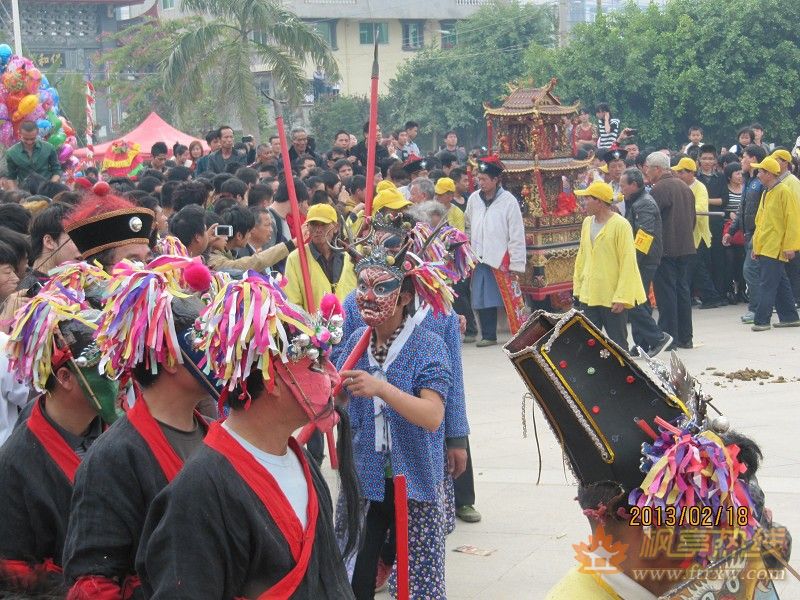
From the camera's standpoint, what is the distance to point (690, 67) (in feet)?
87.2

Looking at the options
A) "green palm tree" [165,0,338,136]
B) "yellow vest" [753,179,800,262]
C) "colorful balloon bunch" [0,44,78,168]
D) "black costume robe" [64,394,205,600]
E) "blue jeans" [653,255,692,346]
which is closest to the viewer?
"black costume robe" [64,394,205,600]

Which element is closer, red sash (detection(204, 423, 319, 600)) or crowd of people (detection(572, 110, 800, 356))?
red sash (detection(204, 423, 319, 600))

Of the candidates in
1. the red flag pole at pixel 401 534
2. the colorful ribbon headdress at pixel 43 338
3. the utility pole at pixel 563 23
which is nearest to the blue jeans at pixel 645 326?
the red flag pole at pixel 401 534

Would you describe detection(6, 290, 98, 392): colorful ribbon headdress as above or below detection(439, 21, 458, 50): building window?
below

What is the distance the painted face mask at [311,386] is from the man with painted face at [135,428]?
1.24 ft

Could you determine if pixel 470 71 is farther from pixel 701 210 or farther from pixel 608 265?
pixel 608 265

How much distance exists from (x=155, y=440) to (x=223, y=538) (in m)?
0.55

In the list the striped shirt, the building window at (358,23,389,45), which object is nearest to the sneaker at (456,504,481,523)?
the striped shirt

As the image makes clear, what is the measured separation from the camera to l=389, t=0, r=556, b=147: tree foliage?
123ft

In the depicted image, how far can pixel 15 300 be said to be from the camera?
15.6 feet

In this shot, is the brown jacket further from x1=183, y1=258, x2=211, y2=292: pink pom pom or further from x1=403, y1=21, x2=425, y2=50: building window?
x1=403, y1=21, x2=425, y2=50: building window

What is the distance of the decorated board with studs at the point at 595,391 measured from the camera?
3207mm

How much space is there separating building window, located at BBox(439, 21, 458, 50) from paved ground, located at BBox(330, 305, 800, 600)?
115 feet

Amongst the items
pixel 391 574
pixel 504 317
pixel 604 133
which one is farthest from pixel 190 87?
pixel 391 574
